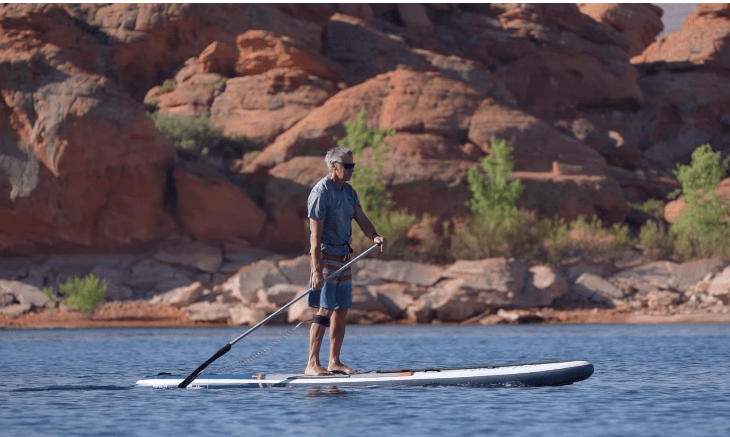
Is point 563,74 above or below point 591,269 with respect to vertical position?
above

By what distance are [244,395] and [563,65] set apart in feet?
192

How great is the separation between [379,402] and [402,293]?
25.1 meters

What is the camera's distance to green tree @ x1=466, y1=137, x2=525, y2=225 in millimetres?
41500

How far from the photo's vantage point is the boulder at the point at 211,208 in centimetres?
4247

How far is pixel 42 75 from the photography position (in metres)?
40.9

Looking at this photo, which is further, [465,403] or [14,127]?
[14,127]

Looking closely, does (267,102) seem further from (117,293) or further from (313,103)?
(117,293)

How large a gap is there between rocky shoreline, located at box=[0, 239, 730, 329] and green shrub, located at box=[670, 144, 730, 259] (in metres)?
2.96

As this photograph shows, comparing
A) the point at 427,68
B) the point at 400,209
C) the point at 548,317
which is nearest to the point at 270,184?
the point at 400,209

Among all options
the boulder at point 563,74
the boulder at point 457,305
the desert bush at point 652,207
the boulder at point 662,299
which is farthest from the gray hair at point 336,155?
the boulder at point 563,74

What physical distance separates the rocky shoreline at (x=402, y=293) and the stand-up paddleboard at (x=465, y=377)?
805 inches

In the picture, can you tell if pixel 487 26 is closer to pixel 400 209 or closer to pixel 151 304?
pixel 400 209

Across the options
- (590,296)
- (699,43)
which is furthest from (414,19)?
(590,296)

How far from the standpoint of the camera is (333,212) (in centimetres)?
1164
